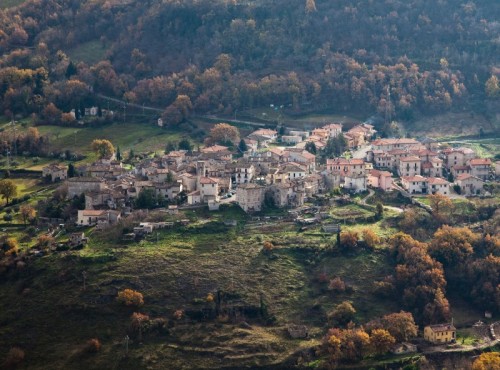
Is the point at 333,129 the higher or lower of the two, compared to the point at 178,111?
lower

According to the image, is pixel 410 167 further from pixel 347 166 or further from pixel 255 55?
pixel 255 55

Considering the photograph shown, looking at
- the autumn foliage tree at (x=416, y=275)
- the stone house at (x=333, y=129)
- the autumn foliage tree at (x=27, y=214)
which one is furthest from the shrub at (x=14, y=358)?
the stone house at (x=333, y=129)

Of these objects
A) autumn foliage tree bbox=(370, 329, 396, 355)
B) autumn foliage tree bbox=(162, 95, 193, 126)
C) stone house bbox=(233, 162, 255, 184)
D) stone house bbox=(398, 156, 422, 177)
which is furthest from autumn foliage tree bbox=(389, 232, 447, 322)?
autumn foliage tree bbox=(162, 95, 193, 126)

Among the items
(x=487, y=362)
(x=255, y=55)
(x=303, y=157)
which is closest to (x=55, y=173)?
(x=303, y=157)

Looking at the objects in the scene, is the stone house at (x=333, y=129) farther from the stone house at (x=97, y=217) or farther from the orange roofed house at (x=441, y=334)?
the orange roofed house at (x=441, y=334)

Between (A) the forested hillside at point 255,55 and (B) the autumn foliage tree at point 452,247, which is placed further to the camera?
(A) the forested hillside at point 255,55

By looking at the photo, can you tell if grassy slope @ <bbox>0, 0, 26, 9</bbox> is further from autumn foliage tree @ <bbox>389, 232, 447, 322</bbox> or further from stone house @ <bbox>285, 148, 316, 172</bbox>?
autumn foliage tree @ <bbox>389, 232, 447, 322</bbox>

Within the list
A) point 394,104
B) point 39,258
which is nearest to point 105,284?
point 39,258
